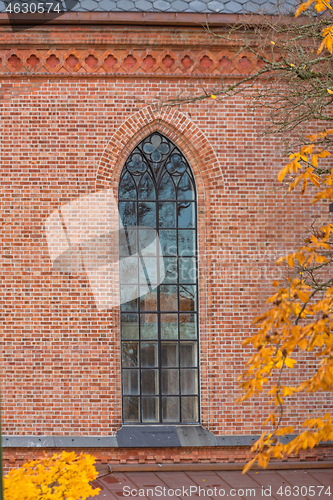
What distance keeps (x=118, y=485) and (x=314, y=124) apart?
6352mm

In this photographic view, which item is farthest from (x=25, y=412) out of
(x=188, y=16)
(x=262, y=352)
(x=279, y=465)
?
(x=188, y=16)

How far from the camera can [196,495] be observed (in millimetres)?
6598

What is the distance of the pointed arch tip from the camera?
7.46 meters

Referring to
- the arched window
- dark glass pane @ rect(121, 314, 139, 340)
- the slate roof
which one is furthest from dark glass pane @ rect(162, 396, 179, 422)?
the slate roof

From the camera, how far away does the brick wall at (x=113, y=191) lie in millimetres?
7273

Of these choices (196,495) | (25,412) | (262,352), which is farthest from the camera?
(25,412)

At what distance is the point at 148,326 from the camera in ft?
25.2

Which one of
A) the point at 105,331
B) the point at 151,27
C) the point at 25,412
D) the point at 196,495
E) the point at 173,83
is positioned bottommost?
the point at 196,495

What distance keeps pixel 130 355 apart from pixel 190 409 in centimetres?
131

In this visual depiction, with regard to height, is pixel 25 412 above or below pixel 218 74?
below

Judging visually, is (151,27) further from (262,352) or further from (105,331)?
(262,352)

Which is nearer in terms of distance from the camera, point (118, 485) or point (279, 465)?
point (118, 485)

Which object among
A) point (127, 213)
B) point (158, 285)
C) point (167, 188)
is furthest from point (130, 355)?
point (167, 188)

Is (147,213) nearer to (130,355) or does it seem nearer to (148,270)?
(148,270)
